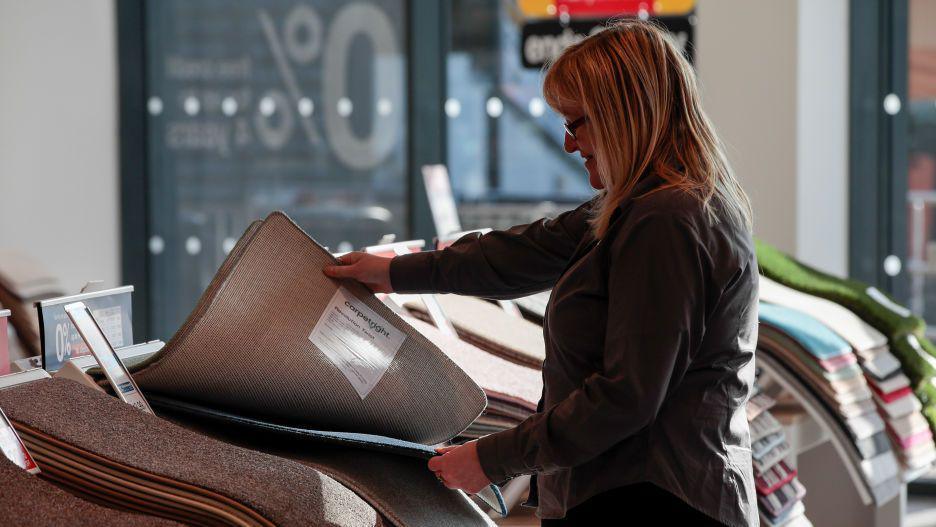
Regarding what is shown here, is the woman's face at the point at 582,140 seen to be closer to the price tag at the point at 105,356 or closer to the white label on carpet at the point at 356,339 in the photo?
the white label on carpet at the point at 356,339

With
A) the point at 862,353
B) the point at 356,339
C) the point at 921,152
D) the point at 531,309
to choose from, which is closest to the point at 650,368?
the point at 356,339

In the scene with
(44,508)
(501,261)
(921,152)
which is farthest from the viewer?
(921,152)

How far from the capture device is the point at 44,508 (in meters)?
1.09

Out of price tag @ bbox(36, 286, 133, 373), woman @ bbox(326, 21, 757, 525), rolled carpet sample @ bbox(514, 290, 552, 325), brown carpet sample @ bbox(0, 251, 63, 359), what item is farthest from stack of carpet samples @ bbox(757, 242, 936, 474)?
brown carpet sample @ bbox(0, 251, 63, 359)

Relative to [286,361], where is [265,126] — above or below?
above

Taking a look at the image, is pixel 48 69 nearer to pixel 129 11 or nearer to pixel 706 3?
pixel 129 11

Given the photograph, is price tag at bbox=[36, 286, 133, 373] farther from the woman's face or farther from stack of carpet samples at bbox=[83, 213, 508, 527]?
the woman's face

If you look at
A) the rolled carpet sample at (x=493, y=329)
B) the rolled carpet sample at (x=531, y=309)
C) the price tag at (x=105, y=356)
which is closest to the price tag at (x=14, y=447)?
the price tag at (x=105, y=356)

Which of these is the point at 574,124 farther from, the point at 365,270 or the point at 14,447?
the point at 14,447

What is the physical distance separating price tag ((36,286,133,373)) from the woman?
55cm

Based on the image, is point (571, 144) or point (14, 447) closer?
point (14, 447)

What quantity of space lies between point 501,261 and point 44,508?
0.79 m

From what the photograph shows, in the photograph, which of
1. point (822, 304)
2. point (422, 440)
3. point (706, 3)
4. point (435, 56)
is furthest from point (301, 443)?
point (435, 56)

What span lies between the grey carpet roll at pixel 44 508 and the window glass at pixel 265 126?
11.6 feet
